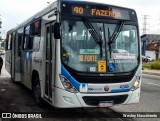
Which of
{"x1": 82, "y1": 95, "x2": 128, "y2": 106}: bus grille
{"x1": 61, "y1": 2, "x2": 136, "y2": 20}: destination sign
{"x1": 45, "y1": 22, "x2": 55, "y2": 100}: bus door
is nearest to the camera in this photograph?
{"x1": 82, "y1": 95, "x2": 128, "y2": 106}: bus grille

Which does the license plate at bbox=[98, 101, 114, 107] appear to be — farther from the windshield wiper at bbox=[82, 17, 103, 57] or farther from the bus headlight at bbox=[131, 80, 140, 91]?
the windshield wiper at bbox=[82, 17, 103, 57]

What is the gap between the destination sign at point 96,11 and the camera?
9.24 meters

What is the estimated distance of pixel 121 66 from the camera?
9.47 meters

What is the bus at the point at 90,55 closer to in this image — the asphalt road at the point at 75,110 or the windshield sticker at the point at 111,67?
the windshield sticker at the point at 111,67

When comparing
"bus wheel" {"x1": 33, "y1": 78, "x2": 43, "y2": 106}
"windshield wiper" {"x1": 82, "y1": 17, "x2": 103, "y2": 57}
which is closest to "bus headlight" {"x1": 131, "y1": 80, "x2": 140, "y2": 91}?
"windshield wiper" {"x1": 82, "y1": 17, "x2": 103, "y2": 57}

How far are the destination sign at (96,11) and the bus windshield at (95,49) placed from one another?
0.73 ft

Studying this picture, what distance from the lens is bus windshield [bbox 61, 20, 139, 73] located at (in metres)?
9.07

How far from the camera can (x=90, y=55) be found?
30.0 feet

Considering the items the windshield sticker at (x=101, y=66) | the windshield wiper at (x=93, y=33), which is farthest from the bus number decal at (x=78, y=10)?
the windshield sticker at (x=101, y=66)

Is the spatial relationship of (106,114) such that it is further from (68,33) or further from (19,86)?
(19,86)

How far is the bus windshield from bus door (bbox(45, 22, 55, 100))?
20.6 inches

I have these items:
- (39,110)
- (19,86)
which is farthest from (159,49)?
(39,110)

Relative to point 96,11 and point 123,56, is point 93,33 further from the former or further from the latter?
point 123,56

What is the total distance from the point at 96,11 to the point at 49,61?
1.80m
